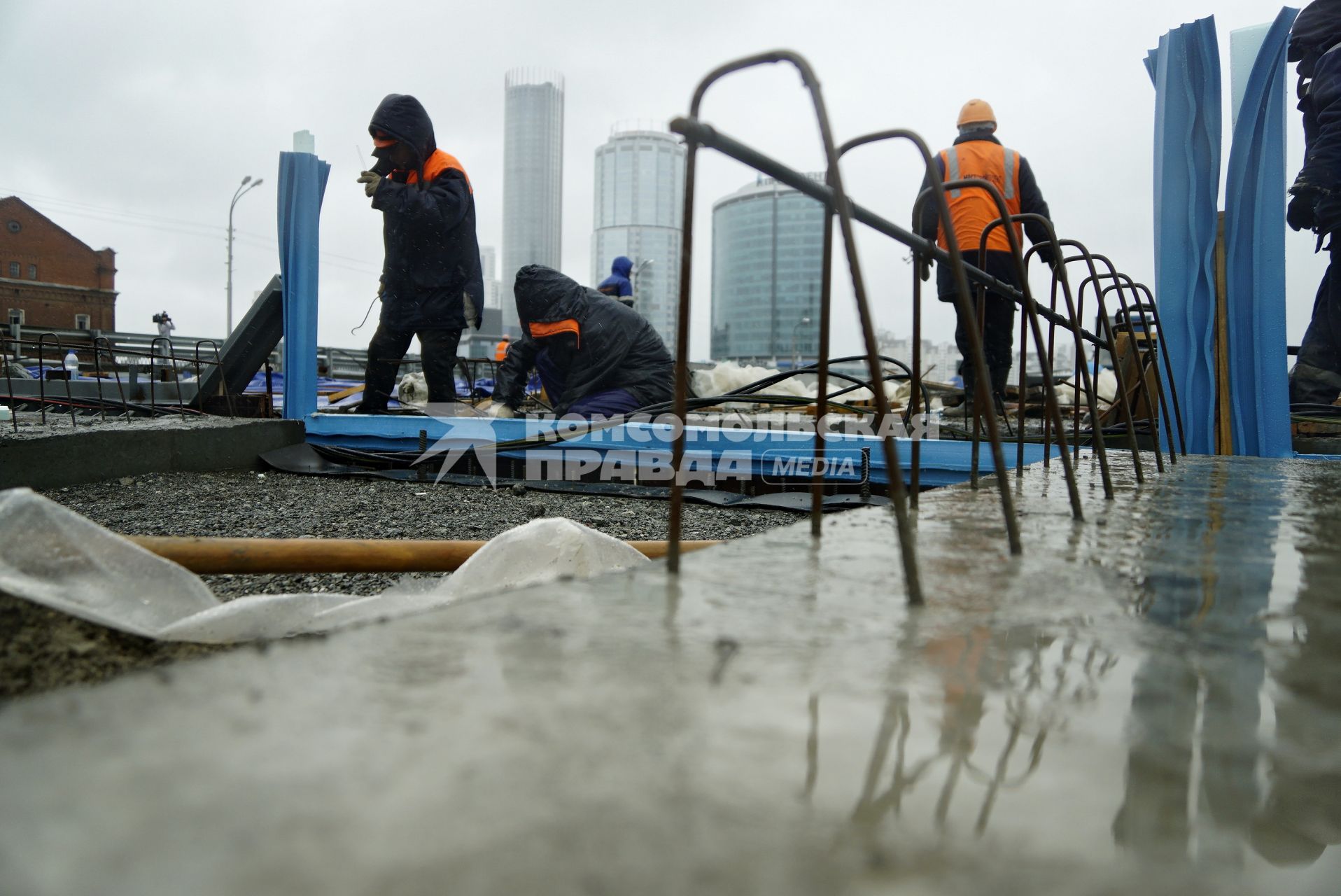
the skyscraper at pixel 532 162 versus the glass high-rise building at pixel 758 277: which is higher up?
the skyscraper at pixel 532 162

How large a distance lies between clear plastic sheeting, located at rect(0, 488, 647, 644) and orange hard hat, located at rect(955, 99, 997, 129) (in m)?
5.07

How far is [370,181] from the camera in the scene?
6320 millimetres

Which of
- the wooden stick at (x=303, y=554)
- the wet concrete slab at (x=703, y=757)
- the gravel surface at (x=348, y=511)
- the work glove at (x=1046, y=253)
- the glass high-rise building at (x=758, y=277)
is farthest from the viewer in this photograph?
the glass high-rise building at (x=758, y=277)

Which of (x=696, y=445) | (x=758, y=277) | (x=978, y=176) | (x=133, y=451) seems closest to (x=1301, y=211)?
(x=978, y=176)

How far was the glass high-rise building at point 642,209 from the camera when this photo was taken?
3722cm

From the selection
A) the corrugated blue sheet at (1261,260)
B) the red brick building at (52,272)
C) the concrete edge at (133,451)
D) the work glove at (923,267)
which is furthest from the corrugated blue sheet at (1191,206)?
the red brick building at (52,272)

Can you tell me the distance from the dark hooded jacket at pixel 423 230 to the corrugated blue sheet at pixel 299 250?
3.93ft

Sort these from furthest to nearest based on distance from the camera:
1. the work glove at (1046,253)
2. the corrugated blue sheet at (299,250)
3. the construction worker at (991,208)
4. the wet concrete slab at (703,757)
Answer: the corrugated blue sheet at (299,250) → the construction worker at (991,208) → the work glove at (1046,253) → the wet concrete slab at (703,757)

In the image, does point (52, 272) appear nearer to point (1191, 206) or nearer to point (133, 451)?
point (133, 451)

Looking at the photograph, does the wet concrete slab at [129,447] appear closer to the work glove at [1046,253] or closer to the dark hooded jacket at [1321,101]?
the work glove at [1046,253]

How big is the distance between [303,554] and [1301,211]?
21.2 feet

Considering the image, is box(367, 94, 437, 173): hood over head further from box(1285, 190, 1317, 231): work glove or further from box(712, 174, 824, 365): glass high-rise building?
box(712, 174, 824, 365): glass high-rise building

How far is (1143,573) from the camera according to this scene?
130 cm

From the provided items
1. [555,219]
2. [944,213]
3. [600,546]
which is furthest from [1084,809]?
[555,219]
